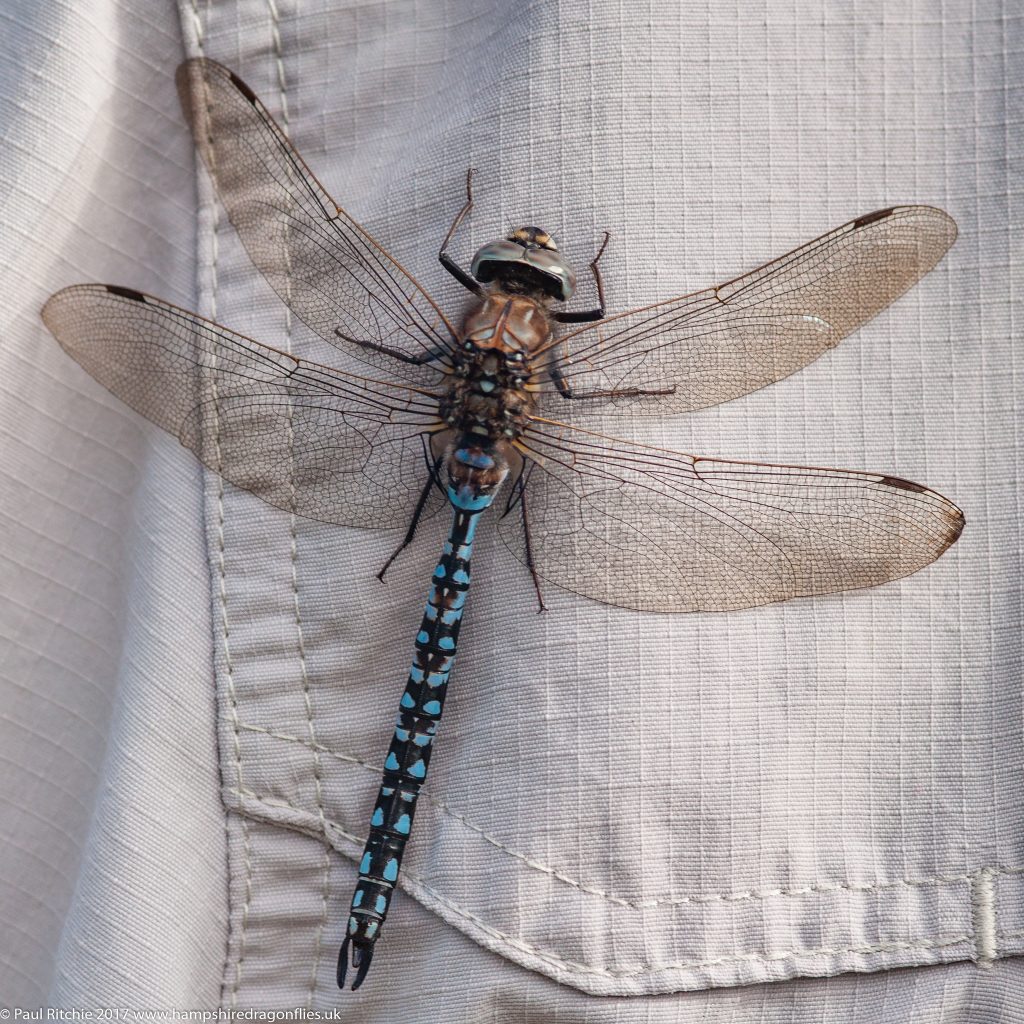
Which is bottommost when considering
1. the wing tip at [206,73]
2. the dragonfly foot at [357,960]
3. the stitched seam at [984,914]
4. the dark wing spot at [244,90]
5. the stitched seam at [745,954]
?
the dragonfly foot at [357,960]

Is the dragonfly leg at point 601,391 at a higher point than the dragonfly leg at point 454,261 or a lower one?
lower

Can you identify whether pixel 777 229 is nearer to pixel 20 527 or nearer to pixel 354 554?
pixel 354 554

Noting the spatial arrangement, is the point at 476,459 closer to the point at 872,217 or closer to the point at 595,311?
the point at 595,311

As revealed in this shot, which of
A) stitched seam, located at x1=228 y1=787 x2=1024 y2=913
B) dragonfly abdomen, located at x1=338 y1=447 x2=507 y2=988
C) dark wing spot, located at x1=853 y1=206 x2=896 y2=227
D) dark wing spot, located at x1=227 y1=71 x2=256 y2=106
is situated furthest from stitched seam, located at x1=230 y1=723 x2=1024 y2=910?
dark wing spot, located at x1=227 y1=71 x2=256 y2=106

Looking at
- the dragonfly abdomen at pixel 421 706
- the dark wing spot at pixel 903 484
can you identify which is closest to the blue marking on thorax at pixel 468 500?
the dragonfly abdomen at pixel 421 706

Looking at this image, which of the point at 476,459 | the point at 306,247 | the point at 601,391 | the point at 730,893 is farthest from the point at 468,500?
the point at 730,893

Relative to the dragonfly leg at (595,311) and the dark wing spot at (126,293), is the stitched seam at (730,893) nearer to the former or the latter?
the dragonfly leg at (595,311)

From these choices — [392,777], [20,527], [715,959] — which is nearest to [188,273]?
[20,527]
